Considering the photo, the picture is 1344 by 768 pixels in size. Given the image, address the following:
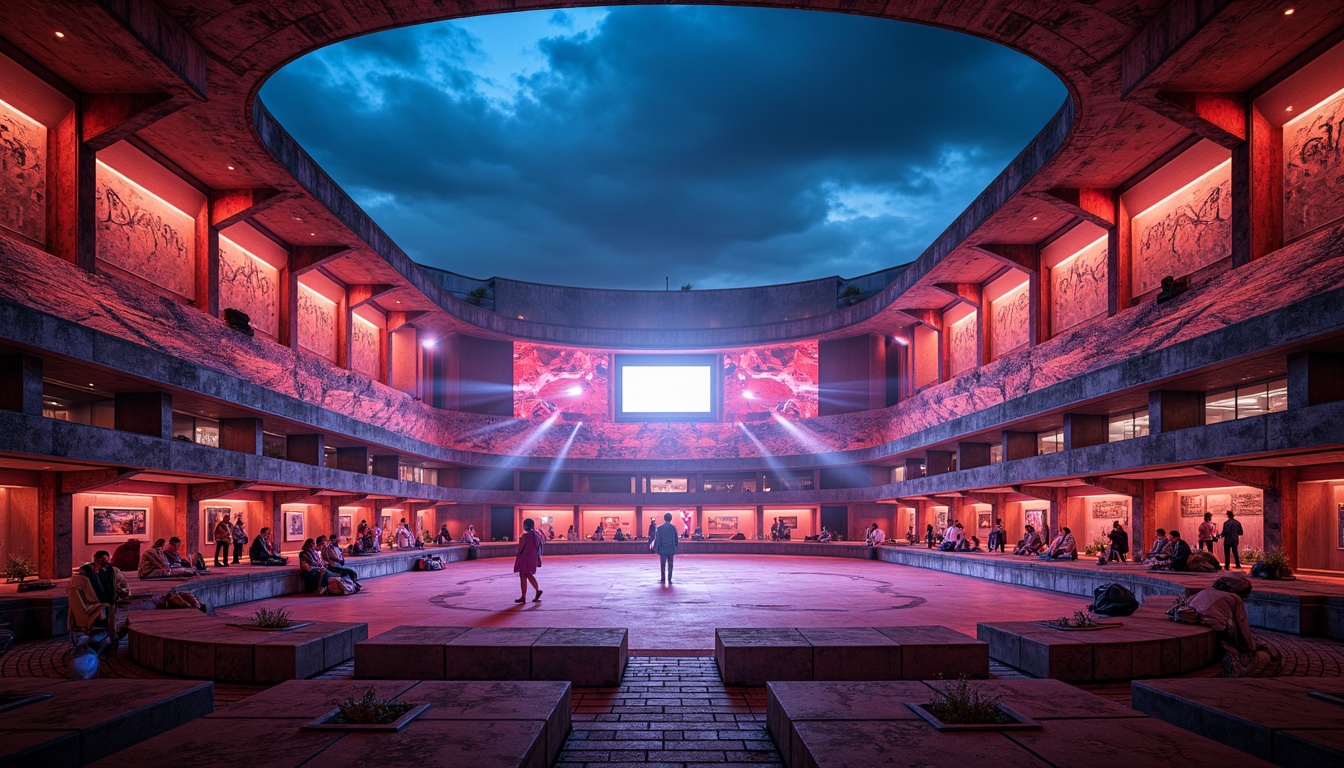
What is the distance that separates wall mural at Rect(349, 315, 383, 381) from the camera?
30.3 meters

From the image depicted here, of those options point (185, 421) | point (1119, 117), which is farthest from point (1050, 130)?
point (185, 421)

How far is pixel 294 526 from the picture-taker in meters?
26.5

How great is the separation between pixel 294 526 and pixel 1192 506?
2653 cm

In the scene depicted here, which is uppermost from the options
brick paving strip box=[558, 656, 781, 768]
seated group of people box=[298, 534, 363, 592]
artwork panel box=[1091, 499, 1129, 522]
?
brick paving strip box=[558, 656, 781, 768]

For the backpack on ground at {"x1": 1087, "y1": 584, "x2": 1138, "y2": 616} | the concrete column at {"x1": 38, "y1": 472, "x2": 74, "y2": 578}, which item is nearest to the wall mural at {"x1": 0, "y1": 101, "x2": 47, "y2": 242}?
the concrete column at {"x1": 38, "y1": 472, "x2": 74, "y2": 578}

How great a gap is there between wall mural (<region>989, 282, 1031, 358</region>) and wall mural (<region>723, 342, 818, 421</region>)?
10.4 meters

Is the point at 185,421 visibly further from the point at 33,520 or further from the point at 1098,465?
the point at 1098,465

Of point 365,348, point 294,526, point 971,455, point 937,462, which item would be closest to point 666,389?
point 937,462

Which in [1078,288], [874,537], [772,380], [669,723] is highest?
[1078,288]

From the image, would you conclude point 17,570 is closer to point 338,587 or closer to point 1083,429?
point 338,587

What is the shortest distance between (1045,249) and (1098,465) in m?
9.05

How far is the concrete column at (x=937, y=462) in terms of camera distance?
30.1 m

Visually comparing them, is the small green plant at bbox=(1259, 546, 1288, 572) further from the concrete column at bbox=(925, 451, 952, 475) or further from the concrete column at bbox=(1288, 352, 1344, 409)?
the concrete column at bbox=(925, 451, 952, 475)

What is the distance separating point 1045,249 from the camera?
24.7 metres
